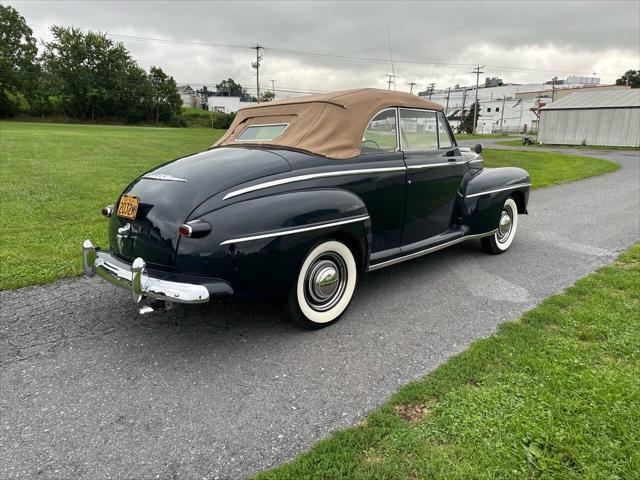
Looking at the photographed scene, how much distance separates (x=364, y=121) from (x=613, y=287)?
2912mm

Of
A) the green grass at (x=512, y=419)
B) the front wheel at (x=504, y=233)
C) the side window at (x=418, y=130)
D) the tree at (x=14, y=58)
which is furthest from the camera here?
the tree at (x=14, y=58)

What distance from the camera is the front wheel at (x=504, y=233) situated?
540cm

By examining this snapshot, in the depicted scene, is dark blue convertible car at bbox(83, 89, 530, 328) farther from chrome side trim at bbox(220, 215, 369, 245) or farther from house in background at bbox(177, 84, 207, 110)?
house in background at bbox(177, 84, 207, 110)

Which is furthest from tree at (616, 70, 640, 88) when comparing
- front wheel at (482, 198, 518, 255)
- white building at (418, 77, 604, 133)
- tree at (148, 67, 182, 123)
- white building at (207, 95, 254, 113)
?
front wheel at (482, 198, 518, 255)

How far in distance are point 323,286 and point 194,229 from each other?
1.13m

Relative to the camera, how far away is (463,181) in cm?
492

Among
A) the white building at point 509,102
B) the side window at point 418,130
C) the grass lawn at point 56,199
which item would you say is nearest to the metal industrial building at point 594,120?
the grass lawn at point 56,199

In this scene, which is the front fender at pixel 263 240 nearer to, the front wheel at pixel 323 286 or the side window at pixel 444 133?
the front wheel at pixel 323 286

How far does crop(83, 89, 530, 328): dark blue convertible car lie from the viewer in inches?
113

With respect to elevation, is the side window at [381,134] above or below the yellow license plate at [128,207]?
above

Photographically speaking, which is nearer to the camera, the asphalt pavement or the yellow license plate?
the asphalt pavement

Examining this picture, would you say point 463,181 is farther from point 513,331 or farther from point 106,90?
point 106,90

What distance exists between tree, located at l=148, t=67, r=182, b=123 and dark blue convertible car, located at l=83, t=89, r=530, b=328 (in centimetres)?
6717

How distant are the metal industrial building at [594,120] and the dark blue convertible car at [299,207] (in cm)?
3275
